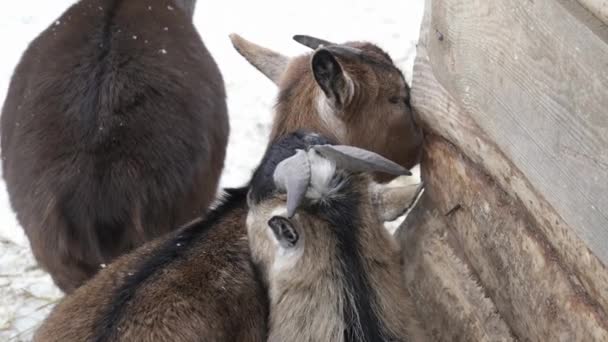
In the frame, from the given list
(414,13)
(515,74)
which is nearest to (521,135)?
(515,74)

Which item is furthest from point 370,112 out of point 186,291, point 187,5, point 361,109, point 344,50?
point 187,5

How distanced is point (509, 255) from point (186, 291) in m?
1.30

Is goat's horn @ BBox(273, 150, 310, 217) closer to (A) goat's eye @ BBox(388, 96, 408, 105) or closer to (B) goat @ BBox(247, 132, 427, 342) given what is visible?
(B) goat @ BBox(247, 132, 427, 342)

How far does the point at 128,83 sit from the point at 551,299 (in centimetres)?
234

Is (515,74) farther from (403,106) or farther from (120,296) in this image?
(120,296)

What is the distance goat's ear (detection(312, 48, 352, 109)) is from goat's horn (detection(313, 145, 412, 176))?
57 cm

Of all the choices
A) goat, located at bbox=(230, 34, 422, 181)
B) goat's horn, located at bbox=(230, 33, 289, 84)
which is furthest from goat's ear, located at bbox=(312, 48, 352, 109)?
goat's horn, located at bbox=(230, 33, 289, 84)

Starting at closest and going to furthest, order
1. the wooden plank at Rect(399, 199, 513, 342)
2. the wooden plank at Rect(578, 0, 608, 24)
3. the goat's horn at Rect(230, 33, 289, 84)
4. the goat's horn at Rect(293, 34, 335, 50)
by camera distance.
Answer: the wooden plank at Rect(578, 0, 608, 24), the wooden plank at Rect(399, 199, 513, 342), the goat's horn at Rect(293, 34, 335, 50), the goat's horn at Rect(230, 33, 289, 84)

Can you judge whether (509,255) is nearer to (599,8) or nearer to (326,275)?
(326,275)

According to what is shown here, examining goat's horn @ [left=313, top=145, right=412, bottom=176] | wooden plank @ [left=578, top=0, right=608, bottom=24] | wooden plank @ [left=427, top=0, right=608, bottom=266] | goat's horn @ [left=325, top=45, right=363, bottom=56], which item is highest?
wooden plank @ [left=578, top=0, right=608, bottom=24]

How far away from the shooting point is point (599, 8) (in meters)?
2.53

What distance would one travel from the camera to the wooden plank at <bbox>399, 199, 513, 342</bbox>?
3.86 m

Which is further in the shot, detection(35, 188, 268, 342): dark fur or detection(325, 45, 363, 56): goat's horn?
detection(325, 45, 363, 56): goat's horn

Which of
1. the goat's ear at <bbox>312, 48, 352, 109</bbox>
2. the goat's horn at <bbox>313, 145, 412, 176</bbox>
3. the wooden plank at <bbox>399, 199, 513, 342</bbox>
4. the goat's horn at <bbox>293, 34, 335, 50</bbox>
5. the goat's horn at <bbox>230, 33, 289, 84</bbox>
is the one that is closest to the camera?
the goat's horn at <bbox>313, 145, 412, 176</bbox>
